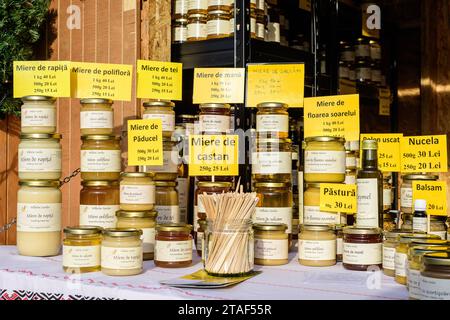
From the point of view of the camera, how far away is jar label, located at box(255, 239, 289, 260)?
1.70 meters

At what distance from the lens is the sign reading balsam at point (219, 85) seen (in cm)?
204

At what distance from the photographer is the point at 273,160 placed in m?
1.82

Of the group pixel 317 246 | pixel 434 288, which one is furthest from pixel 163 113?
pixel 434 288

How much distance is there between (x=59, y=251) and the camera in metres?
1.93

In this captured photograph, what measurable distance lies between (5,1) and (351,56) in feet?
7.90

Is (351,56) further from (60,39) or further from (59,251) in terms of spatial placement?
(59,251)

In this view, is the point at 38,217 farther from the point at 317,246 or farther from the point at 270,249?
the point at 317,246

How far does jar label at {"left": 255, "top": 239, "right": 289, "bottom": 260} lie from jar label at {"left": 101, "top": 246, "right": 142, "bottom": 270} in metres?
0.36

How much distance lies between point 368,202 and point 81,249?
2.71ft

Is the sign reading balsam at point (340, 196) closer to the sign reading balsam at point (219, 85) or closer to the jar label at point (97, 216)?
the sign reading balsam at point (219, 85)

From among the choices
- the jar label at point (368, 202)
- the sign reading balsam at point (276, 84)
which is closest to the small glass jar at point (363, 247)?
the jar label at point (368, 202)

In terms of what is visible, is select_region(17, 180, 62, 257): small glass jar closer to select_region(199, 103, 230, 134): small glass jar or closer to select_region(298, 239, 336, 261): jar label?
select_region(199, 103, 230, 134): small glass jar

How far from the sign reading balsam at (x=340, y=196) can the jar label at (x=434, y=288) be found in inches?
23.7
